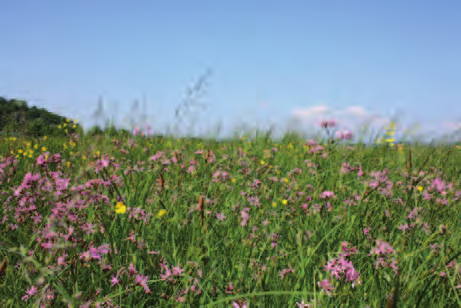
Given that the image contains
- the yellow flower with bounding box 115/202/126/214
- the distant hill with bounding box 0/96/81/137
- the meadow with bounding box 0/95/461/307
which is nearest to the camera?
the meadow with bounding box 0/95/461/307

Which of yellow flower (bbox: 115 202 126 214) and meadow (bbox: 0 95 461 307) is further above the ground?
yellow flower (bbox: 115 202 126 214)

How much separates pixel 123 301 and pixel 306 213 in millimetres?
1538

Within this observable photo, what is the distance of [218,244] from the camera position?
2.24 meters

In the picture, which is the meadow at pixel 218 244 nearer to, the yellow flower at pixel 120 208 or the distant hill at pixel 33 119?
the yellow flower at pixel 120 208

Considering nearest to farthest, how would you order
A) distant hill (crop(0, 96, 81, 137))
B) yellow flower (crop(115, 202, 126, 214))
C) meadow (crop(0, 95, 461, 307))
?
1. meadow (crop(0, 95, 461, 307))
2. yellow flower (crop(115, 202, 126, 214))
3. distant hill (crop(0, 96, 81, 137))

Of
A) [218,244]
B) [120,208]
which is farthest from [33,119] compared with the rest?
[218,244]

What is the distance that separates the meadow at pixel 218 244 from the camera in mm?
1671

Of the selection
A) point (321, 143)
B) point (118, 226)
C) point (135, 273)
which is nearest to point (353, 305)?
point (135, 273)

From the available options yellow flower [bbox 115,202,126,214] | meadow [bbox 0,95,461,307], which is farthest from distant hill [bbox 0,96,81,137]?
yellow flower [bbox 115,202,126,214]

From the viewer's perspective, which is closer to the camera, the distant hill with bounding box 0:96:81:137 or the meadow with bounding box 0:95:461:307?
the meadow with bounding box 0:95:461:307

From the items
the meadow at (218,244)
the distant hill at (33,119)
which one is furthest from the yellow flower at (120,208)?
the distant hill at (33,119)

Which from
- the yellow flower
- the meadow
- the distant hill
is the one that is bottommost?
the meadow

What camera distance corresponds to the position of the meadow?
1671 mm

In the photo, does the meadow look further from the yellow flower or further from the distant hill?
the distant hill
